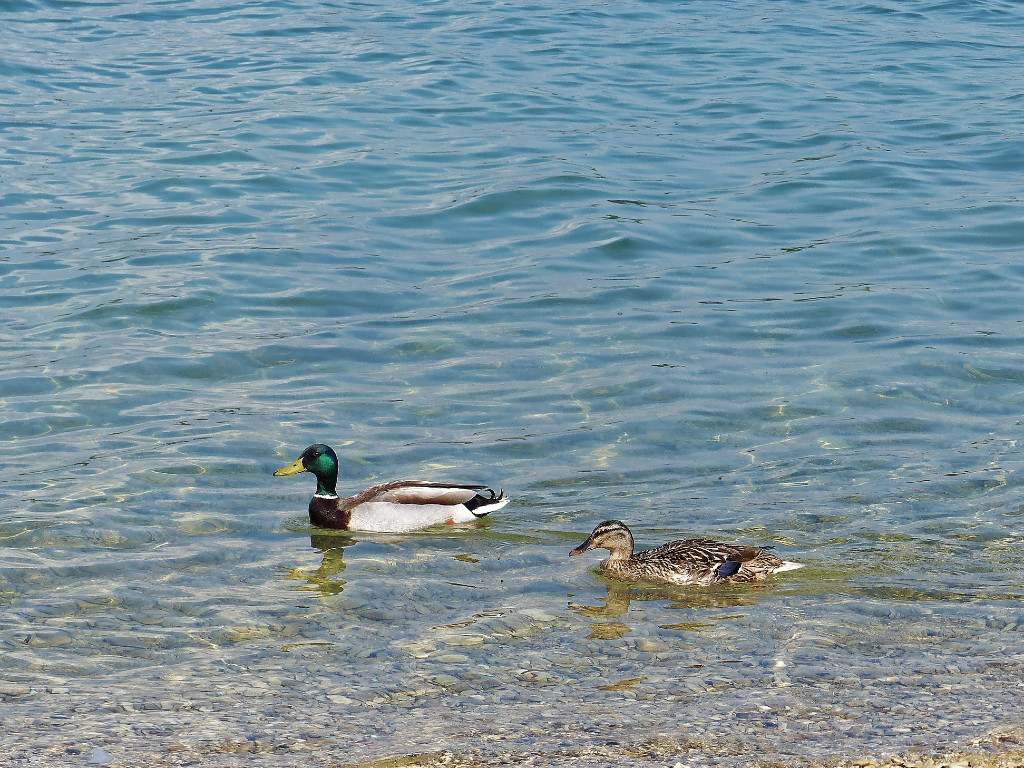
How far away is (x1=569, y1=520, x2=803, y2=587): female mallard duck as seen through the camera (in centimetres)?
916

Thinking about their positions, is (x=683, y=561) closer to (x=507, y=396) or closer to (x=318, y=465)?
(x=318, y=465)

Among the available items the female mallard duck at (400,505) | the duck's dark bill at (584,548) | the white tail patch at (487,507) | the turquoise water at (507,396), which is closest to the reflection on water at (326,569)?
the turquoise water at (507,396)

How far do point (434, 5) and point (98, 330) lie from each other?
19689 mm

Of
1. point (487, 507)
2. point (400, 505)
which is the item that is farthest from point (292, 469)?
point (487, 507)

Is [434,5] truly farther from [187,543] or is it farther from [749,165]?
[187,543]

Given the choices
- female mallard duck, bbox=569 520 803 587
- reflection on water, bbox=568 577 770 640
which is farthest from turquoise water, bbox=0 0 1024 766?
female mallard duck, bbox=569 520 803 587

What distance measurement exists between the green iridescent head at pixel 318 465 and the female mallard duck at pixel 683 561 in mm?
2372

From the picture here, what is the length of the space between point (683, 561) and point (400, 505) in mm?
2441

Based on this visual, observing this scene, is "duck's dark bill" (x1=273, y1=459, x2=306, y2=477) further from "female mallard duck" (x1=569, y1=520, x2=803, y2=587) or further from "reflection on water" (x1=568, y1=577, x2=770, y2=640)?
"reflection on water" (x1=568, y1=577, x2=770, y2=640)

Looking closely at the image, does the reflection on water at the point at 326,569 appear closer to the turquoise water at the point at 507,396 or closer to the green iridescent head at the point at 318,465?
the turquoise water at the point at 507,396

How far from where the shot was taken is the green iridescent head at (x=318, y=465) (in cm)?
1105

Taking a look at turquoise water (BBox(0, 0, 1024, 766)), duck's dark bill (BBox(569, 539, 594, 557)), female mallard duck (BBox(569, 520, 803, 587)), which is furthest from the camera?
duck's dark bill (BBox(569, 539, 594, 557))

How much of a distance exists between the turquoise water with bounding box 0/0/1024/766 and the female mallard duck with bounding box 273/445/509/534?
0.80 feet

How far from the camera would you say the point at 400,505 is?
1064cm
